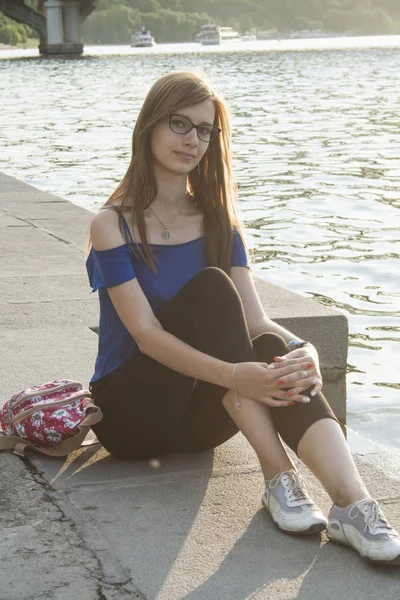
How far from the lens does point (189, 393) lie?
10.1 ft

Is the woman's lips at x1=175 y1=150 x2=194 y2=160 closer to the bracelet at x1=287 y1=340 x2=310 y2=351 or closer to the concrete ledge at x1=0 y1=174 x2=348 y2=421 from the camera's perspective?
the bracelet at x1=287 y1=340 x2=310 y2=351

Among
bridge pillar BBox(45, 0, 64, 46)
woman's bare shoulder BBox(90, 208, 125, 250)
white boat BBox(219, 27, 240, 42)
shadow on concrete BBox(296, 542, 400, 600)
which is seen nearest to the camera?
shadow on concrete BBox(296, 542, 400, 600)

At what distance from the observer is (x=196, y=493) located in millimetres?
3039

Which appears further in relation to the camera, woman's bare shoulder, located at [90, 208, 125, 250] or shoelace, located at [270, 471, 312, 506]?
woman's bare shoulder, located at [90, 208, 125, 250]

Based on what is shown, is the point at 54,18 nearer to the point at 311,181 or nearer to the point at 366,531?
the point at 311,181

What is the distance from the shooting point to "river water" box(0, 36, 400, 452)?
6.29m

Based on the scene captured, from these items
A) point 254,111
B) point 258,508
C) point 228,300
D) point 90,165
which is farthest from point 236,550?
point 254,111

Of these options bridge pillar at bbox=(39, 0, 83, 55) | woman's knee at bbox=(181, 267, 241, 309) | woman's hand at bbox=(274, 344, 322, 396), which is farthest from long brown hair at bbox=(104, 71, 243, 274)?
bridge pillar at bbox=(39, 0, 83, 55)

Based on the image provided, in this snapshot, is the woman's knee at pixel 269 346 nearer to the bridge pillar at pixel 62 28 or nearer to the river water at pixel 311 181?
the river water at pixel 311 181

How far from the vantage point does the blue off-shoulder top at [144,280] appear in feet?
10.3

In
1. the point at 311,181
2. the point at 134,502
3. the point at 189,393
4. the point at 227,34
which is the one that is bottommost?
the point at 227,34

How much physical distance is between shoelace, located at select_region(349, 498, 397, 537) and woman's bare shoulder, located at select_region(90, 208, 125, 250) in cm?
94

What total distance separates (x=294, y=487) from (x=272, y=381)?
0.27 meters

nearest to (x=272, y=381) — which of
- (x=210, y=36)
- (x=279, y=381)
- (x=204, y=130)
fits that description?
(x=279, y=381)
